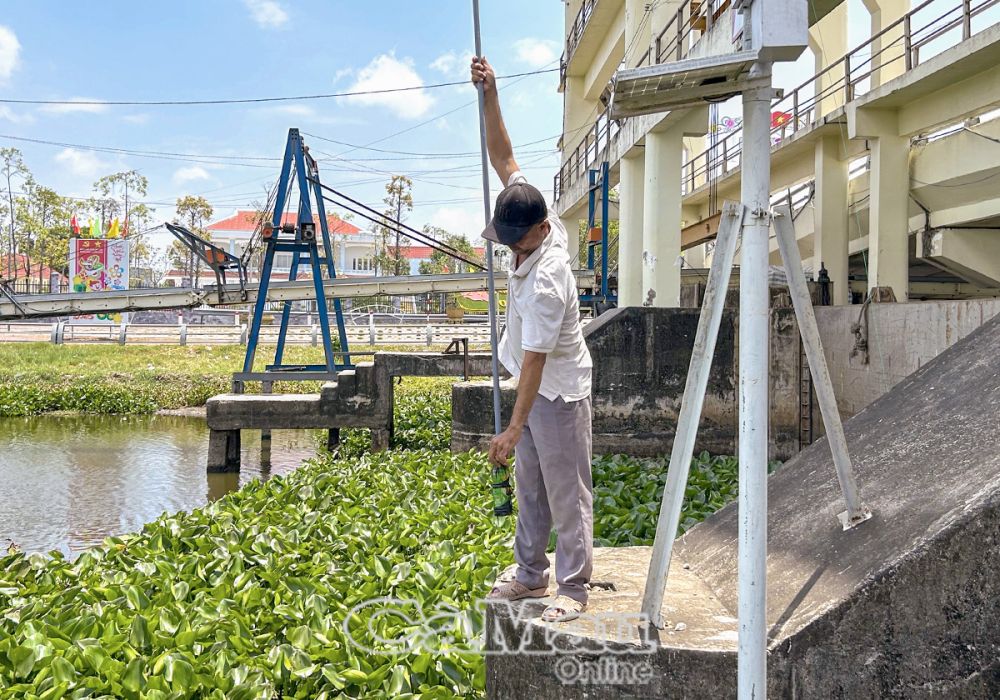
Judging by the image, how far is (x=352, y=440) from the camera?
13.9m

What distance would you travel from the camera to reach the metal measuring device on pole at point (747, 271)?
230cm

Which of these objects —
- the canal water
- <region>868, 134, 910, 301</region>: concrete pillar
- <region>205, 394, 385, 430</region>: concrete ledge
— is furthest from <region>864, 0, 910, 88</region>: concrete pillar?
the canal water

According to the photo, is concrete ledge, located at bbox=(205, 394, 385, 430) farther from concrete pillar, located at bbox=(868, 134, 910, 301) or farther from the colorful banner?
the colorful banner

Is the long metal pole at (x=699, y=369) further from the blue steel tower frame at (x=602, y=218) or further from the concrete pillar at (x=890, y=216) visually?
the blue steel tower frame at (x=602, y=218)

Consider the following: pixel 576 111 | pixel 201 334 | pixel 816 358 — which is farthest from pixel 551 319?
pixel 201 334

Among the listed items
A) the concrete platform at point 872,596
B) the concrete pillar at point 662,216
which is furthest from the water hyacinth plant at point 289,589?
the concrete pillar at point 662,216

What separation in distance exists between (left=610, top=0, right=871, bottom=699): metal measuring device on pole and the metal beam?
14223 millimetres

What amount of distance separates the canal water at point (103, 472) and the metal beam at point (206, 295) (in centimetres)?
240

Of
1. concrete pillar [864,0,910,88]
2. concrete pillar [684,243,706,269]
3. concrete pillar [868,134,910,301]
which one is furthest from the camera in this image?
concrete pillar [684,243,706,269]

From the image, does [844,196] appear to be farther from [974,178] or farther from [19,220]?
[19,220]

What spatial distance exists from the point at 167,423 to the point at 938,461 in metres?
16.8

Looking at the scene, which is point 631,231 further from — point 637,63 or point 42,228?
point 42,228

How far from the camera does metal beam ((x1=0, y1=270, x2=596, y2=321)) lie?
16469 millimetres

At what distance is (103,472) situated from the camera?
40.4 feet
